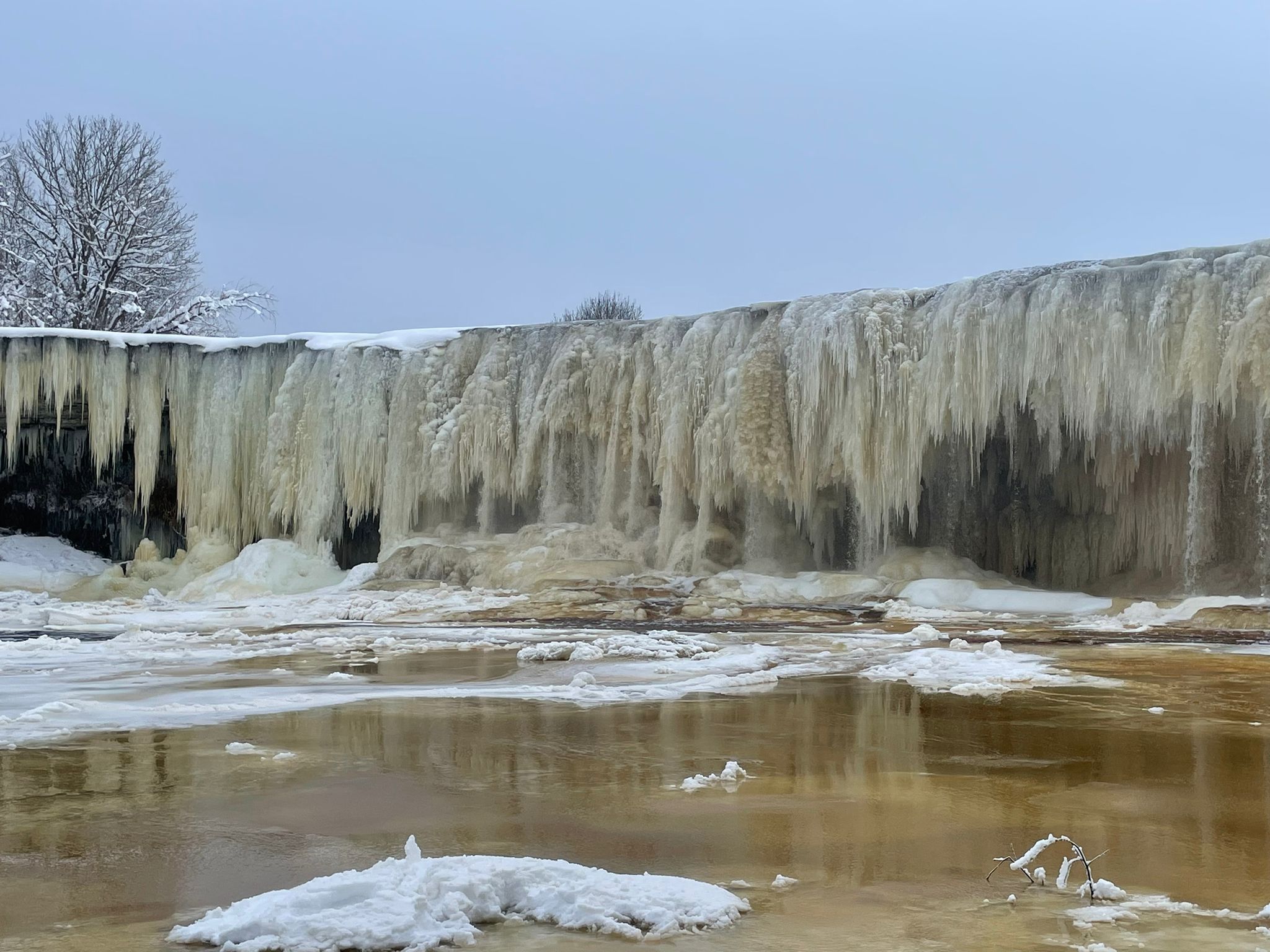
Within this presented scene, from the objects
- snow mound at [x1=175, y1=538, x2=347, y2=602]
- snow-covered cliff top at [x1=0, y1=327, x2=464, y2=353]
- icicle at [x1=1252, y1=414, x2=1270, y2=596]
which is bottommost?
snow mound at [x1=175, y1=538, x2=347, y2=602]

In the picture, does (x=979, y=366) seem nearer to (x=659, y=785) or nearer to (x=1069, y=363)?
(x=1069, y=363)

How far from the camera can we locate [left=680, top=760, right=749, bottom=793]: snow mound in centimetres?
496

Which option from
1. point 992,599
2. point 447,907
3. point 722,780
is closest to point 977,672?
point 722,780

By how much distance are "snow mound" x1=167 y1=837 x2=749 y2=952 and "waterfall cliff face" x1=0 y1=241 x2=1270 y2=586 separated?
13457mm

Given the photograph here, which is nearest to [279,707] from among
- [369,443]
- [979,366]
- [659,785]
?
[659,785]

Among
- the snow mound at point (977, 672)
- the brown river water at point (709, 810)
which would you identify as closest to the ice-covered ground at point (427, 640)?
the snow mound at point (977, 672)

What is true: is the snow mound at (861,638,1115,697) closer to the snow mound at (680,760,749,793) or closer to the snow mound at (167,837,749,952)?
the snow mound at (680,760,749,793)

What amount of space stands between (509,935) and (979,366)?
572 inches

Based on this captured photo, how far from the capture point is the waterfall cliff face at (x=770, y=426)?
15688mm

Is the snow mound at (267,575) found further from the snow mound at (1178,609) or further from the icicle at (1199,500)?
the icicle at (1199,500)

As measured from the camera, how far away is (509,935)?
3248 mm

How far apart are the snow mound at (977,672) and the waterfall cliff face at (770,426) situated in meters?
7.28

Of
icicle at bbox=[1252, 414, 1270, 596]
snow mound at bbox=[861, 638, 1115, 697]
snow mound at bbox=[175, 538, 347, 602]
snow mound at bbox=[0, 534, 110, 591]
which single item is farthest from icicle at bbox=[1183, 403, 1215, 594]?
snow mound at bbox=[0, 534, 110, 591]

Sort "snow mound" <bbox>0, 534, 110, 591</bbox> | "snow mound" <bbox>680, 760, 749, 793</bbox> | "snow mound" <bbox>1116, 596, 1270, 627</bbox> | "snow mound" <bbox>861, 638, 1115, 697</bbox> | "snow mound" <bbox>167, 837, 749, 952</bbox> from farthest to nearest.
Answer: "snow mound" <bbox>0, 534, 110, 591</bbox> → "snow mound" <bbox>1116, 596, 1270, 627</bbox> → "snow mound" <bbox>861, 638, 1115, 697</bbox> → "snow mound" <bbox>680, 760, 749, 793</bbox> → "snow mound" <bbox>167, 837, 749, 952</bbox>
